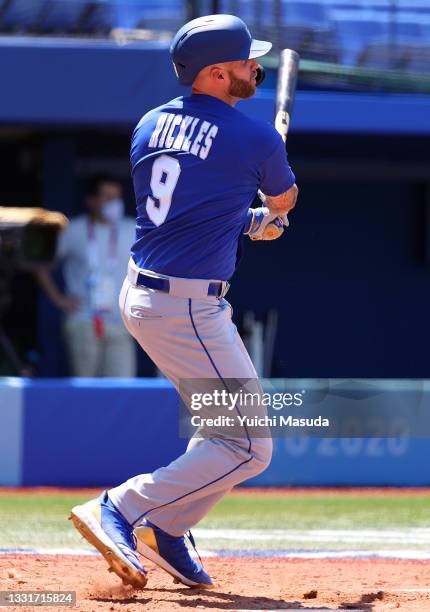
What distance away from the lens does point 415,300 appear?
11.8 m

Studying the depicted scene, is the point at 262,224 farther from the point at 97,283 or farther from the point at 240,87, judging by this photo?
the point at 97,283

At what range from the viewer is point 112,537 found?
396 cm

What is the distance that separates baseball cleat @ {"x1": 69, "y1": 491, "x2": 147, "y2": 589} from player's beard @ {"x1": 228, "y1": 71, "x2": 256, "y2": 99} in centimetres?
146

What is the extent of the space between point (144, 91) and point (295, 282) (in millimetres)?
2740

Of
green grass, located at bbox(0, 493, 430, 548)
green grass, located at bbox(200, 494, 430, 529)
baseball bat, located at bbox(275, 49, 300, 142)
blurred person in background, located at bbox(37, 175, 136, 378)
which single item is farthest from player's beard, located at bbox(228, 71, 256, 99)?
blurred person in background, located at bbox(37, 175, 136, 378)

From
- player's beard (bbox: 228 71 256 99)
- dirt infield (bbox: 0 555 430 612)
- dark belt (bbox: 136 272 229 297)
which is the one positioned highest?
player's beard (bbox: 228 71 256 99)

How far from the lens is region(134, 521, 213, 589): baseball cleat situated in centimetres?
415

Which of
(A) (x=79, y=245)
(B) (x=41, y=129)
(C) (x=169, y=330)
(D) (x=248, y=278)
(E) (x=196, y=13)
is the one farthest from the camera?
(D) (x=248, y=278)

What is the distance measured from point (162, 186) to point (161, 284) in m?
0.33

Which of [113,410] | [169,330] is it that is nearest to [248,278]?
[113,410]

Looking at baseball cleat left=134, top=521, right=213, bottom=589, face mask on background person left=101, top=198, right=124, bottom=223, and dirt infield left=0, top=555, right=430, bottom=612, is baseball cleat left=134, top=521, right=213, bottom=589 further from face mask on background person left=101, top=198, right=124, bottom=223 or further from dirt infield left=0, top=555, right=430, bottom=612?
face mask on background person left=101, top=198, right=124, bottom=223

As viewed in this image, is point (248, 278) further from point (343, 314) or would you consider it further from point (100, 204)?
point (100, 204)

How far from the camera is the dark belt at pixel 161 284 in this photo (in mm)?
4039

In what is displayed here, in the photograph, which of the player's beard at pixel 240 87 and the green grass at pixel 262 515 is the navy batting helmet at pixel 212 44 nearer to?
the player's beard at pixel 240 87
